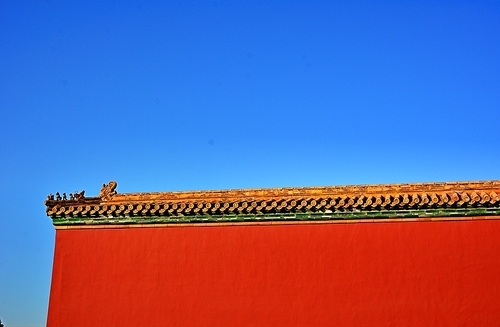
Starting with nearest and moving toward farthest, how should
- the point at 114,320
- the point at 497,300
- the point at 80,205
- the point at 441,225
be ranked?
the point at 497,300, the point at 441,225, the point at 114,320, the point at 80,205

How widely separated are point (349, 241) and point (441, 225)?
136 cm

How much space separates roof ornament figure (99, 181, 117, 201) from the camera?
418 inches

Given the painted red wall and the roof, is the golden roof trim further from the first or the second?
the painted red wall

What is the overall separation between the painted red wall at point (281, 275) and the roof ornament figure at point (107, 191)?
783 mm

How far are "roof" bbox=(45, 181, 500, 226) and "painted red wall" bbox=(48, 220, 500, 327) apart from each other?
19cm

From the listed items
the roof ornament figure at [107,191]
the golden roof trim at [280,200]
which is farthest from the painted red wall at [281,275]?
the roof ornament figure at [107,191]

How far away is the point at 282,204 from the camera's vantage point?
928 cm

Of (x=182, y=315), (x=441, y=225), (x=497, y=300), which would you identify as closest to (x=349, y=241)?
(x=441, y=225)

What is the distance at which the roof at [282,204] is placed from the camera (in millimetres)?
8742

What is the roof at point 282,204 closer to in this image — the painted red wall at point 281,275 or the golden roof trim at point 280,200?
the golden roof trim at point 280,200

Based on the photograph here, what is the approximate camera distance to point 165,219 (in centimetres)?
981

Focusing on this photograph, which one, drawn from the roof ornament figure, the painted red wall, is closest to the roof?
the roof ornament figure

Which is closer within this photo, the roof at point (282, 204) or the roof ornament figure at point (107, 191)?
the roof at point (282, 204)

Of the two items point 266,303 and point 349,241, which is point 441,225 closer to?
point 349,241
